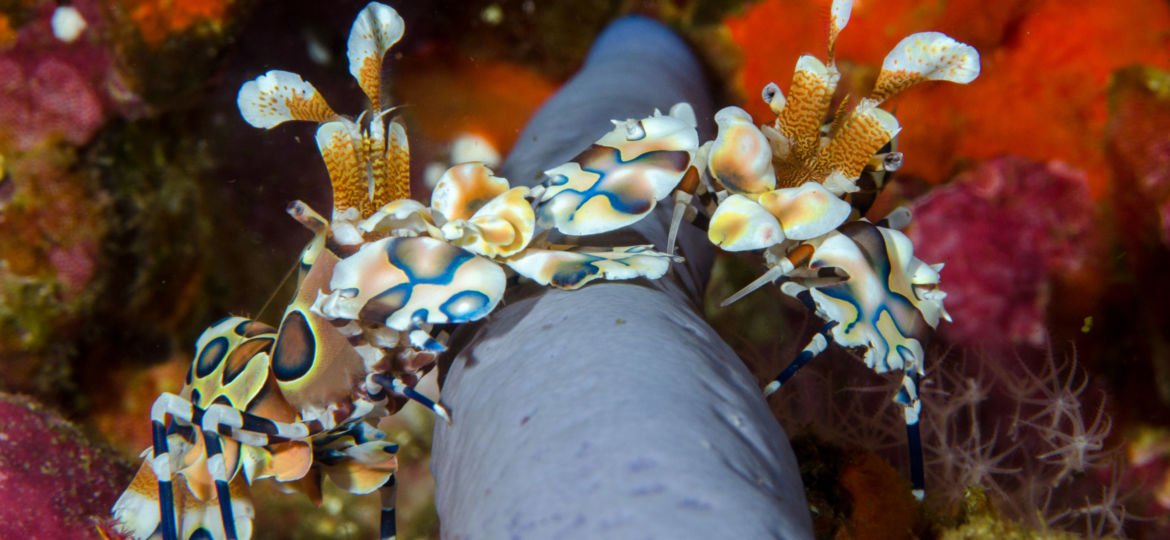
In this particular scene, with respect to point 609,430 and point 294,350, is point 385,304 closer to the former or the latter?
point 294,350

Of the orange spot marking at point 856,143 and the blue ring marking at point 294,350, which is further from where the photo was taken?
the orange spot marking at point 856,143

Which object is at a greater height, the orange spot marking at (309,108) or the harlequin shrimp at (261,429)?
the orange spot marking at (309,108)

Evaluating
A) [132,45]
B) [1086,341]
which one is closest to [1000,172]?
[1086,341]

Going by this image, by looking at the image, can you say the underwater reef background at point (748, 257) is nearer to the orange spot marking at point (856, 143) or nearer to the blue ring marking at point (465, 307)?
the orange spot marking at point (856, 143)

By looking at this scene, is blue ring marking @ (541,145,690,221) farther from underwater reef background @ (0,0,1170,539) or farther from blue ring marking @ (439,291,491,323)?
underwater reef background @ (0,0,1170,539)

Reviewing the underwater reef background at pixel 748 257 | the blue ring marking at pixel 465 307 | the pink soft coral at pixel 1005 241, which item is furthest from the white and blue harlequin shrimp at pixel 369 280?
the pink soft coral at pixel 1005 241

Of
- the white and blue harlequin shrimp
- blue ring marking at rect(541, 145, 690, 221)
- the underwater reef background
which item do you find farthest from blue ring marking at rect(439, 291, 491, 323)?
the underwater reef background
